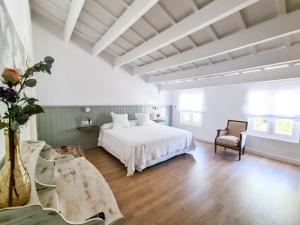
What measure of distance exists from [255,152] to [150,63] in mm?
3840

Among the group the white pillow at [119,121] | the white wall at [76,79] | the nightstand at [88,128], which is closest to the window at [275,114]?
the white pillow at [119,121]

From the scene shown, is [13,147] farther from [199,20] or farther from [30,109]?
[199,20]

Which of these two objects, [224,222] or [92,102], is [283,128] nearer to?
[224,222]

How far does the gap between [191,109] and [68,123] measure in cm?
417

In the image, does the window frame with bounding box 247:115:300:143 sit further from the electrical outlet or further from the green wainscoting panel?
the electrical outlet

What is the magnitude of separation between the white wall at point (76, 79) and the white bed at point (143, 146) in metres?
1.09

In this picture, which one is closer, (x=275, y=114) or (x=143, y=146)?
(x=143, y=146)

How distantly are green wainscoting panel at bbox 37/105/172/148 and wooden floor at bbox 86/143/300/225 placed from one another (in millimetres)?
677

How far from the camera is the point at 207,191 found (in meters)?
2.36

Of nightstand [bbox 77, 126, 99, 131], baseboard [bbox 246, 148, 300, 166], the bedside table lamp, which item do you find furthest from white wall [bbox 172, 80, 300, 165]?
the bedside table lamp

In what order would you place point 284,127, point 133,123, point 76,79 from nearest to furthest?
point 284,127 < point 76,79 < point 133,123

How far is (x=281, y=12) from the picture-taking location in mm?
1910

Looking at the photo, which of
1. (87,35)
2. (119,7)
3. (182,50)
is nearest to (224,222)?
(182,50)

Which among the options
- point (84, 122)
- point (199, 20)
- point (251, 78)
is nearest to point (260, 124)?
point (251, 78)
